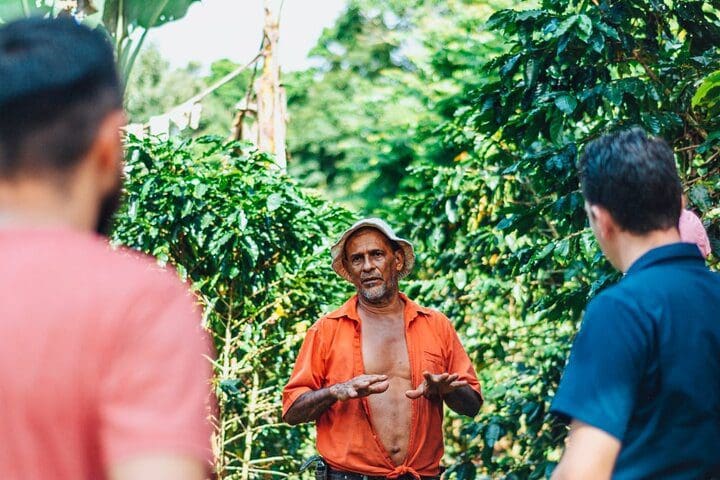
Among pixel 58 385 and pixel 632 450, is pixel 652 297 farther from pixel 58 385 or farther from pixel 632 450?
pixel 58 385

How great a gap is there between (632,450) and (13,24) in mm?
1505

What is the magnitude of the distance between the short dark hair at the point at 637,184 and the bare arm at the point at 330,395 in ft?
6.73

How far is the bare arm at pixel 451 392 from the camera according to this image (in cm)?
420

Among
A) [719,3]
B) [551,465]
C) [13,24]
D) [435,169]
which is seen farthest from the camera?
[435,169]

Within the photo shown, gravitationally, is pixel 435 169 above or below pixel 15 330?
above

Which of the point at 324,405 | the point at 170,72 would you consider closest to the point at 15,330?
the point at 324,405

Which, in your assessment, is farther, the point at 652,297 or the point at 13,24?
the point at 652,297

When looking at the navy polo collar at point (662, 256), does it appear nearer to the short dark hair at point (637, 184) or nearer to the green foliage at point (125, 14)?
the short dark hair at point (637, 184)

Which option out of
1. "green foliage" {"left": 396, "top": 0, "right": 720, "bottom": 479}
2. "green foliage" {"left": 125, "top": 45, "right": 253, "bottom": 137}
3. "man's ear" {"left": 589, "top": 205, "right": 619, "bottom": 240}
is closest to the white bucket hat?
"green foliage" {"left": 396, "top": 0, "right": 720, "bottom": 479}

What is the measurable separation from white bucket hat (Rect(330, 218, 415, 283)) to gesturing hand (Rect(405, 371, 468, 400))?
2.61 ft

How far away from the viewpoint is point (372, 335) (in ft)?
15.0

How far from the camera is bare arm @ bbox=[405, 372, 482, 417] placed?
4195mm

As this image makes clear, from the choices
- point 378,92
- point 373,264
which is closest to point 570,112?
point 373,264

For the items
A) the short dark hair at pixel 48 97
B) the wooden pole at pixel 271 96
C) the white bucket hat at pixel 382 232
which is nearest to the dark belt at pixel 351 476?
the white bucket hat at pixel 382 232
